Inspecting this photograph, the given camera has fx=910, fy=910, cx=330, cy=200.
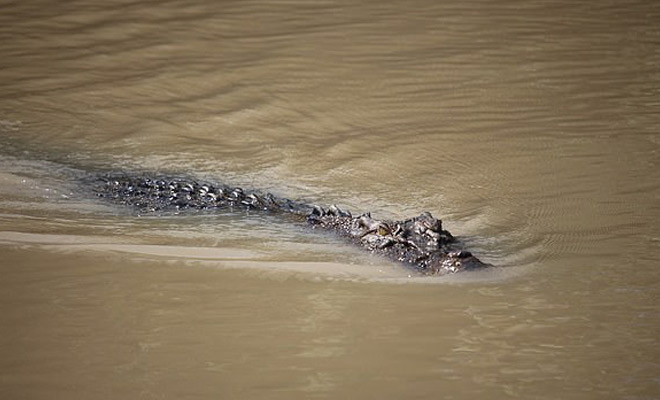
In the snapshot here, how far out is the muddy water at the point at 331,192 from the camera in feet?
12.6

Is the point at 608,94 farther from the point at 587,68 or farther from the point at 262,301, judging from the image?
the point at 262,301

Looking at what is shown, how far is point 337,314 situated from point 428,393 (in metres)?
0.84

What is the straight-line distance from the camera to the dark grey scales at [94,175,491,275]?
484cm

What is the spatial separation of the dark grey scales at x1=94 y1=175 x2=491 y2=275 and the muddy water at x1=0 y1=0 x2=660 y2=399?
4.7 inches

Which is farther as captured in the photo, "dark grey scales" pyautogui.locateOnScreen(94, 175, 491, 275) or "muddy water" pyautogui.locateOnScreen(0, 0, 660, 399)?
"dark grey scales" pyautogui.locateOnScreen(94, 175, 491, 275)

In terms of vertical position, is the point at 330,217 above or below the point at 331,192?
below

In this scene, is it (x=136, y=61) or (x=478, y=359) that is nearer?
(x=478, y=359)

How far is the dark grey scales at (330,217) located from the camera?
15.9 feet

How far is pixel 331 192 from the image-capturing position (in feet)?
20.2

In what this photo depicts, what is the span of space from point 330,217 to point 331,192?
2.84 feet

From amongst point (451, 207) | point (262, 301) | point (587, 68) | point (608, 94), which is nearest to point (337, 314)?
point (262, 301)

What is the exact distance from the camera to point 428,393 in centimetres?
359

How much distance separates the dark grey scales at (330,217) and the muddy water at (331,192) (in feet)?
0.39

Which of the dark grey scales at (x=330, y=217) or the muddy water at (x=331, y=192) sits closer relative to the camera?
the muddy water at (x=331, y=192)
